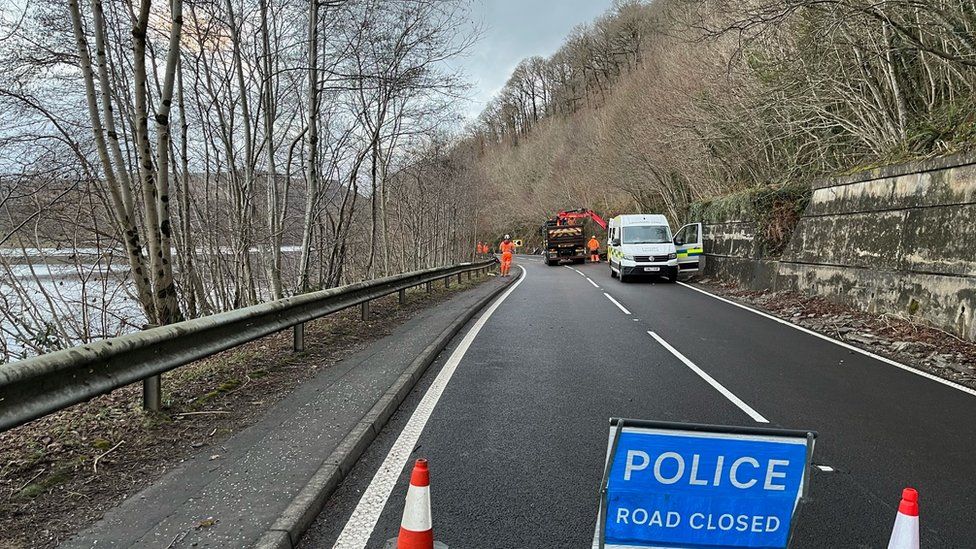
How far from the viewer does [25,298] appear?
8180 mm

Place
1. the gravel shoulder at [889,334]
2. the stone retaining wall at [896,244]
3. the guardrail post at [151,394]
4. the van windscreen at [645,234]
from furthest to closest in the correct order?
the van windscreen at [645,234], the stone retaining wall at [896,244], the gravel shoulder at [889,334], the guardrail post at [151,394]

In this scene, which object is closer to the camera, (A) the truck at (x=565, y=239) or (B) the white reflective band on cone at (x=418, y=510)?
(B) the white reflective band on cone at (x=418, y=510)

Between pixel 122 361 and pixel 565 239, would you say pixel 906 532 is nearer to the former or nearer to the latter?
pixel 122 361

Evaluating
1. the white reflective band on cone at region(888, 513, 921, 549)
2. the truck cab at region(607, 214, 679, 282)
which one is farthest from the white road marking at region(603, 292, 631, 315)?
the white reflective band on cone at region(888, 513, 921, 549)

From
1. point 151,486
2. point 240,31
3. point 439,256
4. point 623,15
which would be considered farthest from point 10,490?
point 623,15

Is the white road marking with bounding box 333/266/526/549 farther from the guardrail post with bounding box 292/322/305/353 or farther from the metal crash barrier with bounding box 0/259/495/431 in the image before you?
the guardrail post with bounding box 292/322/305/353

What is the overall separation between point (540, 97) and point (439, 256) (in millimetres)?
54422

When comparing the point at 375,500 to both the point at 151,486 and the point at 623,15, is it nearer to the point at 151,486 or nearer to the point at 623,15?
the point at 151,486

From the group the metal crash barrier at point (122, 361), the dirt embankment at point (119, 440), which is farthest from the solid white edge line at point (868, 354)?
the metal crash barrier at point (122, 361)

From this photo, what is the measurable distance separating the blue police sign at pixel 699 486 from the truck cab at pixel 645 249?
18.0 meters

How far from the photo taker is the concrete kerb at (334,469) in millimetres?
2824

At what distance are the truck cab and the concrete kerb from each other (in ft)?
48.7

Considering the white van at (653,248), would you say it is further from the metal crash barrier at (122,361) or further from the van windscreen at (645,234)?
the metal crash barrier at (122,361)

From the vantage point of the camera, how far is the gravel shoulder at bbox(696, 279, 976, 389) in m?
7.14
